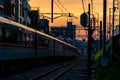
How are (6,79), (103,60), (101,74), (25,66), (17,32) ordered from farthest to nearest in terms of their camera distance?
(25,66), (17,32), (6,79), (101,74), (103,60)

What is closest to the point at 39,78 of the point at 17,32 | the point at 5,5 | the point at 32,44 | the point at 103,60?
the point at 17,32

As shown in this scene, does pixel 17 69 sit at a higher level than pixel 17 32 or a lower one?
lower

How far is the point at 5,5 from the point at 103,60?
8234cm

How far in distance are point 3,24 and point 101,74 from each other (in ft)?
27.1

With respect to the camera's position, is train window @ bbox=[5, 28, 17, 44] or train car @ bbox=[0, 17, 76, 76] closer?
train car @ bbox=[0, 17, 76, 76]

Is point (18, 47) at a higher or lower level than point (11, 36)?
lower

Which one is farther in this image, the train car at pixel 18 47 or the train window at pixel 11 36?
the train window at pixel 11 36

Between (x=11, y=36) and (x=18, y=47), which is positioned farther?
(x=18, y=47)

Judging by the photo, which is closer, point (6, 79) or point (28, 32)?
point (6, 79)

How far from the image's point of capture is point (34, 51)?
41.9 metres

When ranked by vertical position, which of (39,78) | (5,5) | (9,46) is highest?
(5,5)

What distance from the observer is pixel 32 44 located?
134 feet

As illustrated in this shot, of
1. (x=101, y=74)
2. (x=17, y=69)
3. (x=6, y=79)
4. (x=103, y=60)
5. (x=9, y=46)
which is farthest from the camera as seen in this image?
(x=17, y=69)

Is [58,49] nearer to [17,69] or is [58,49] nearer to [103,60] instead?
[17,69]
